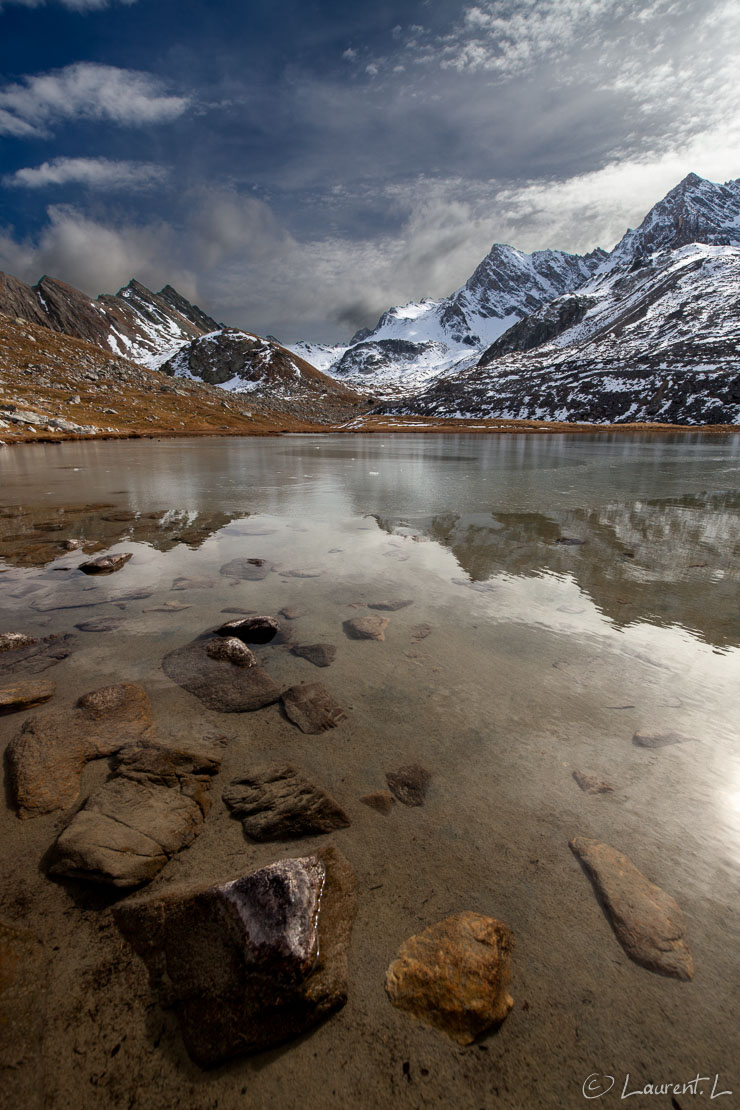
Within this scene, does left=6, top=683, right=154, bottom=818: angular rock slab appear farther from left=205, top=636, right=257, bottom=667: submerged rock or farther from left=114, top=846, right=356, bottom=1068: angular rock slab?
left=114, top=846, right=356, bottom=1068: angular rock slab

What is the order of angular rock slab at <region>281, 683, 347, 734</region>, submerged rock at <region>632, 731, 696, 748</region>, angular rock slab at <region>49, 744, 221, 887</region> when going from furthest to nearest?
angular rock slab at <region>281, 683, 347, 734</region>
submerged rock at <region>632, 731, 696, 748</region>
angular rock slab at <region>49, 744, 221, 887</region>

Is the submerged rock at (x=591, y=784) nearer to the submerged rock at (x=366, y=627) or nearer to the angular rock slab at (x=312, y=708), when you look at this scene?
the angular rock slab at (x=312, y=708)

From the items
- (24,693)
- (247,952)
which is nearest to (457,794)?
(247,952)

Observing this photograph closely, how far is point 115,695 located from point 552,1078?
18.3ft

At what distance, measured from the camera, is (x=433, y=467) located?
37.3 m

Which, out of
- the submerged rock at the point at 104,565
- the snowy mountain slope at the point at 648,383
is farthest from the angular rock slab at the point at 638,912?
the snowy mountain slope at the point at 648,383

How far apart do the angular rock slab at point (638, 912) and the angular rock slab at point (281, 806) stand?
2.15 m

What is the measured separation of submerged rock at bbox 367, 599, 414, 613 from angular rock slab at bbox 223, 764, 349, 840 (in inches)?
174

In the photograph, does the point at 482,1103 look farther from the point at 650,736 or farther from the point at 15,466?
the point at 15,466

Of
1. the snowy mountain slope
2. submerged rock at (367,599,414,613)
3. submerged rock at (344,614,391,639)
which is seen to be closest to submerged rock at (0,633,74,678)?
submerged rock at (344,614,391,639)

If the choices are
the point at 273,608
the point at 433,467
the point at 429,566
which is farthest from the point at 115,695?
the point at 433,467

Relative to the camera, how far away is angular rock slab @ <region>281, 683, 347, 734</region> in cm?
559

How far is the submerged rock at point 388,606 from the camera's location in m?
8.88

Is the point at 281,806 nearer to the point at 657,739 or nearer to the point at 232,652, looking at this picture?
the point at 232,652
